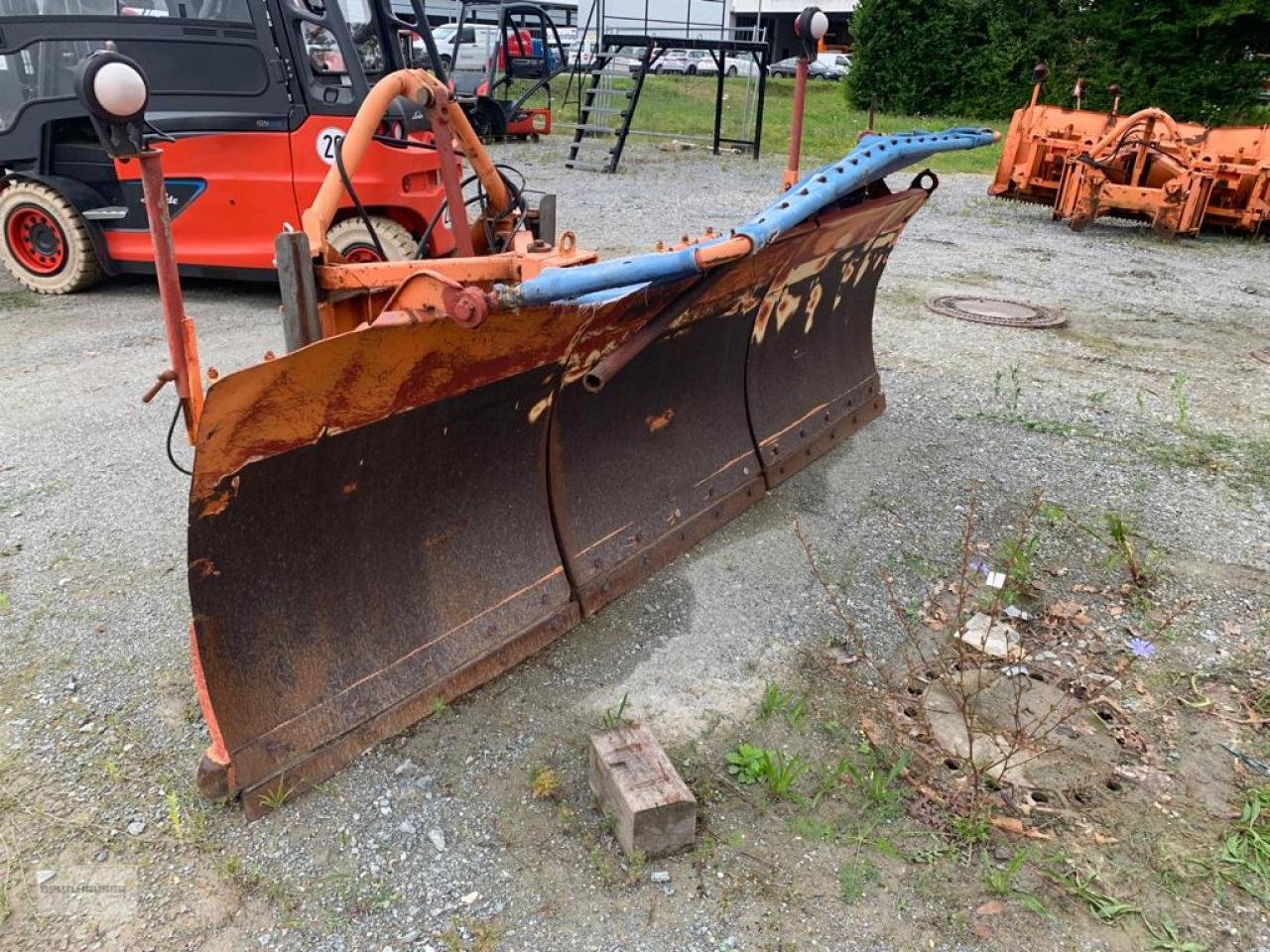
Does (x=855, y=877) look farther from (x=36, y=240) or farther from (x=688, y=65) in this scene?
(x=688, y=65)

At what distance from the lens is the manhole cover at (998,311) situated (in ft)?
23.8

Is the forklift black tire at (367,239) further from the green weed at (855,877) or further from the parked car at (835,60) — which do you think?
the parked car at (835,60)

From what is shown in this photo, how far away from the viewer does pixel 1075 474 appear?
15.6 ft

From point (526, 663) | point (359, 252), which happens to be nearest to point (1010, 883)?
point (526, 663)

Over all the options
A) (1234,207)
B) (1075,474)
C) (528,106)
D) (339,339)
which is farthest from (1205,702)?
(528,106)

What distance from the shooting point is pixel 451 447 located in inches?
112

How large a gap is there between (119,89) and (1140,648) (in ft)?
11.4

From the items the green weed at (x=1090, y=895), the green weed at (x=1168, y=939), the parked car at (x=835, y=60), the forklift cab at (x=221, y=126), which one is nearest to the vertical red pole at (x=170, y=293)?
the green weed at (x=1090, y=895)

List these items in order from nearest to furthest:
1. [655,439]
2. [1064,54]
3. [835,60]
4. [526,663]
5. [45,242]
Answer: [526,663], [655,439], [45,242], [1064,54], [835,60]

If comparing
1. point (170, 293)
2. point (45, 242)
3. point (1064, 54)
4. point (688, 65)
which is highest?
point (1064, 54)

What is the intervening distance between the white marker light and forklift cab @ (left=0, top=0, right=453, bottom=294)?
14.2ft

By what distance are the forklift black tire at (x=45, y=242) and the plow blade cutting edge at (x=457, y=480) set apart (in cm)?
563

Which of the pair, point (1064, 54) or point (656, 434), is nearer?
point (656, 434)

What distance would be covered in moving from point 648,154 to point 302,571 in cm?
1497
